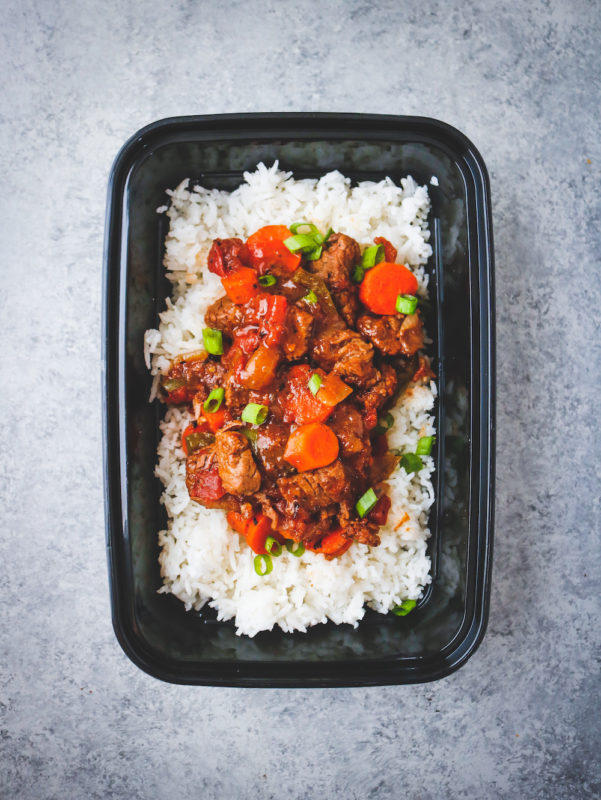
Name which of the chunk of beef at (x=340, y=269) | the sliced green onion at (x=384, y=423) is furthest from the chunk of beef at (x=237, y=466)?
the chunk of beef at (x=340, y=269)

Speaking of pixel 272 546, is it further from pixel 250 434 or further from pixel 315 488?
pixel 250 434

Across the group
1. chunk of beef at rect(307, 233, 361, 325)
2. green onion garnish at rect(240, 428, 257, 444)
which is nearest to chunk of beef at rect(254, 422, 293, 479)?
green onion garnish at rect(240, 428, 257, 444)

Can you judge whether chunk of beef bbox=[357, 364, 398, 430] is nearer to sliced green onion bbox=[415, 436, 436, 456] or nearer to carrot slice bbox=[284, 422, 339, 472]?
carrot slice bbox=[284, 422, 339, 472]

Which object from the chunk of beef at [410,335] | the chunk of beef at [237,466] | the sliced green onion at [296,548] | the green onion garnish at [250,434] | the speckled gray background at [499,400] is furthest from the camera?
the speckled gray background at [499,400]

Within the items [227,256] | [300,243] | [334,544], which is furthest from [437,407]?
[227,256]

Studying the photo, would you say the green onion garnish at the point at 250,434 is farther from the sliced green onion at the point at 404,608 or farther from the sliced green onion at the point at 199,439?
the sliced green onion at the point at 404,608

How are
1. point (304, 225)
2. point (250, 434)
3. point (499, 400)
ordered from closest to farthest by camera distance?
point (250, 434), point (304, 225), point (499, 400)

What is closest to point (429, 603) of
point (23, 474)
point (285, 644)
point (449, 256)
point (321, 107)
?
point (285, 644)
